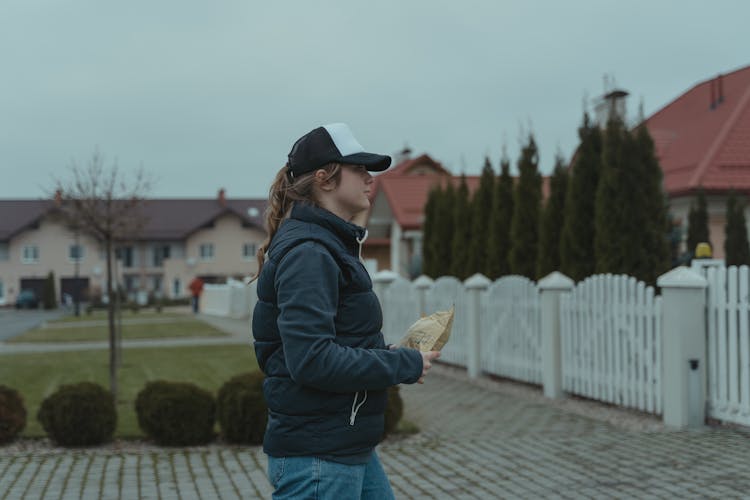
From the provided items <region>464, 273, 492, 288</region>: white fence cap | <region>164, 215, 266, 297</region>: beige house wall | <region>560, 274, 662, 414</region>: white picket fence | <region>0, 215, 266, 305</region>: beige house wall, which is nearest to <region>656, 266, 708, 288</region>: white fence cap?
<region>560, 274, 662, 414</region>: white picket fence

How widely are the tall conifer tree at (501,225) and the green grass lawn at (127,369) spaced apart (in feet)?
15.0

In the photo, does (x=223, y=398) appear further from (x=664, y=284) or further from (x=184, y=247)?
(x=184, y=247)

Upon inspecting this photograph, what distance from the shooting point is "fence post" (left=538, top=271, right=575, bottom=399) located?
11453mm

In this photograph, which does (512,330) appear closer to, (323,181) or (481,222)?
(481,222)

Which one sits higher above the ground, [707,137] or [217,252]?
[707,137]

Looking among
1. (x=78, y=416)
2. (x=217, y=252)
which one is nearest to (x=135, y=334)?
(x=78, y=416)

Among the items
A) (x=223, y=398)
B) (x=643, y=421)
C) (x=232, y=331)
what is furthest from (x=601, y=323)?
(x=232, y=331)

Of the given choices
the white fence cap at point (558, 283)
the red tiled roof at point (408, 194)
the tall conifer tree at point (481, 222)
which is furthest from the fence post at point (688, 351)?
the red tiled roof at point (408, 194)

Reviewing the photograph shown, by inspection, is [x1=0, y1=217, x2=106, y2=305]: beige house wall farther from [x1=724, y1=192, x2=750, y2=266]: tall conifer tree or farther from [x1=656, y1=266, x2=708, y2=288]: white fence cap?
[x1=656, y1=266, x2=708, y2=288]: white fence cap

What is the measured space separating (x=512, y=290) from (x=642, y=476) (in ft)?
20.7

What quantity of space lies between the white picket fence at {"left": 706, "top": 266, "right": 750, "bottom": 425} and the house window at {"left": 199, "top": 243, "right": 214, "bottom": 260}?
71.8 metres

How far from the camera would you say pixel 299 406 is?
2758 mm

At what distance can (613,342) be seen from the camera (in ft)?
33.4

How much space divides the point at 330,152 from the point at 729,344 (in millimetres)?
6710
